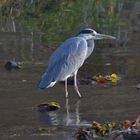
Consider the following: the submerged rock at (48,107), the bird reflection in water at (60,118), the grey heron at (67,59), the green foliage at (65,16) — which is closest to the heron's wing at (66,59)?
the grey heron at (67,59)

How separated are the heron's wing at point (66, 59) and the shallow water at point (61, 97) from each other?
0.24 meters

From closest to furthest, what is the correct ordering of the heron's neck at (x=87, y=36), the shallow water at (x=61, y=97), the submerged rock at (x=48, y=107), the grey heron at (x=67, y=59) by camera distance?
the shallow water at (x=61, y=97) < the submerged rock at (x=48, y=107) < the grey heron at (x=67, y=59) < the heron's neck at (x=87, y=36)

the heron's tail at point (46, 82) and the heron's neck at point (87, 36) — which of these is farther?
the heron's neck at point (87, 36)

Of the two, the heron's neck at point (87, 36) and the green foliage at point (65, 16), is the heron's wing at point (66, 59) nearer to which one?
the heron's neck at point (87, 36)

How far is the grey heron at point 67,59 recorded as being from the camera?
413 inches

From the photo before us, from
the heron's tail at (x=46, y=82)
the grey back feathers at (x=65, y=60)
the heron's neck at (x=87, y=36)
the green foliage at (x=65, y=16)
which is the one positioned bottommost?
the green foliage at (x=65, y=16)

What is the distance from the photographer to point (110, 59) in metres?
13.3

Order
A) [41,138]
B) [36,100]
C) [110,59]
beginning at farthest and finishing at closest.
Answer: [110,59] < [36,100] < [41,138]

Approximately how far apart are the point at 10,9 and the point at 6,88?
8.95 meters

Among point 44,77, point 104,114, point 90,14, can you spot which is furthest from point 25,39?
point 104,114

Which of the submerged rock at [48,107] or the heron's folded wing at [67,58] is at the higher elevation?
the heron's folded wing at [67,58]

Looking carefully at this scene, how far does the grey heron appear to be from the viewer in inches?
413

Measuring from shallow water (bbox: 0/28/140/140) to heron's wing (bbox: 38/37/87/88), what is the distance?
0.24m

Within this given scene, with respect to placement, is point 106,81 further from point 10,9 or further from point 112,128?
point 10,9
